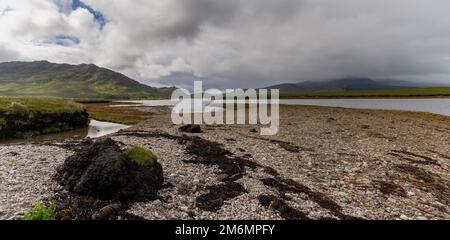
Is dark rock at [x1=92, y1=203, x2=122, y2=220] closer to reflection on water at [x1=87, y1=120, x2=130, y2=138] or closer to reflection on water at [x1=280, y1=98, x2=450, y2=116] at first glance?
reflection on water at [x1=87, y1=120, x2=130, y2=138]

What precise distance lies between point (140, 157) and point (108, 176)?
96.9 inches

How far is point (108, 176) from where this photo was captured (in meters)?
12.6

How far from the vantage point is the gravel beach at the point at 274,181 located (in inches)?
481

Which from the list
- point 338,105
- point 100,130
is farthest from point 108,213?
point 338,105

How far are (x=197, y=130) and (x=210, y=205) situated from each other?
80.4 feet

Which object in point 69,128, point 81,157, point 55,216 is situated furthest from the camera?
point 69,128

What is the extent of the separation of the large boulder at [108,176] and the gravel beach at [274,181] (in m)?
0.66

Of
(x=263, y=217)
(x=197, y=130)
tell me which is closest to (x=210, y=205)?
(x=263, y=217)

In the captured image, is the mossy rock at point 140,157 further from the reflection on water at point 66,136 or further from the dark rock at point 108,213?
the reflection on water at point 66,136

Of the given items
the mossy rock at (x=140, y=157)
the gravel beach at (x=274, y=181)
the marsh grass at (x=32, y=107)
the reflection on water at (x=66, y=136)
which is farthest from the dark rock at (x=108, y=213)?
the marsh grass at (x=32, y=107)

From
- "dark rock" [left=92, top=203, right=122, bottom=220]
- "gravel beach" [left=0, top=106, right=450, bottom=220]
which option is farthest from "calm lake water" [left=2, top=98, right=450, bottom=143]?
"dark rock" [left=92, top=203, right=122, bottom=220]

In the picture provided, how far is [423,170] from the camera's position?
19906 mm

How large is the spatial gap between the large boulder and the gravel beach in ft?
2.17
